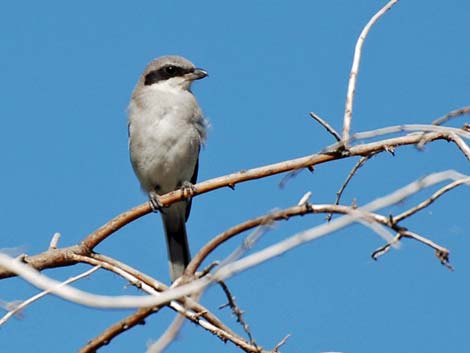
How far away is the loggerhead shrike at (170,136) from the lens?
6.80m

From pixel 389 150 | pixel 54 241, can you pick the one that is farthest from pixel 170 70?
pixel 389 150

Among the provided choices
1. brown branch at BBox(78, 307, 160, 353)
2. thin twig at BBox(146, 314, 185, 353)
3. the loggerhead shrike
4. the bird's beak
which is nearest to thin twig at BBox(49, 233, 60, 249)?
brown branch at BBox(78, 307, 160, 353)

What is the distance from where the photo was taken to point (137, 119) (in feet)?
22.8

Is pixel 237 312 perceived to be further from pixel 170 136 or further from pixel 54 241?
pixel 170 136

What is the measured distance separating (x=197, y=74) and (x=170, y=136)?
2.42ft

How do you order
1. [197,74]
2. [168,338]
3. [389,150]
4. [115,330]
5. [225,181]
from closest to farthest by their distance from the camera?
[168,338]
[115,330]
[389,150]
[225,181]
[197,74]

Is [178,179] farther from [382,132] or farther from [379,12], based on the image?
[382,132]

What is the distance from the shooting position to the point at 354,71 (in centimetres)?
337

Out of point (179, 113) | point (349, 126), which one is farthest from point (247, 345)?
point (179, 113)

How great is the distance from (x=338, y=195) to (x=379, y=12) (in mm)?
790

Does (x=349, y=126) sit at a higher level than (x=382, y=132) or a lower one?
higher

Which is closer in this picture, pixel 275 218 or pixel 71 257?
pixel 275 218

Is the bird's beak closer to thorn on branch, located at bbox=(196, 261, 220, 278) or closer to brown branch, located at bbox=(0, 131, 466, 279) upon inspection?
brown branch, located at bbox=(0, 131, 466, 279)

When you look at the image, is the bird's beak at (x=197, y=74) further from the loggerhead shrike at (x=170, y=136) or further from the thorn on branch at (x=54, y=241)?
the thorn on branch at (x=54, y=241)
